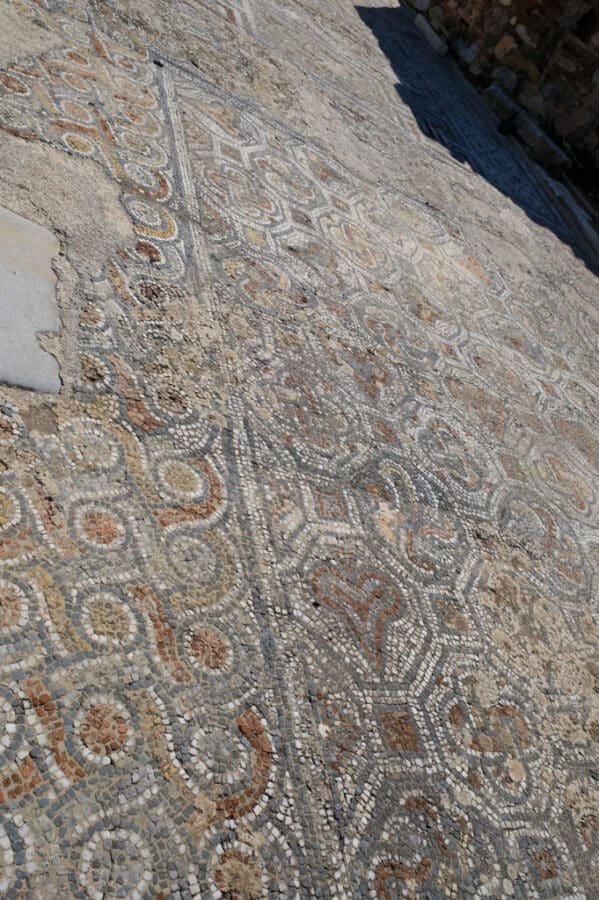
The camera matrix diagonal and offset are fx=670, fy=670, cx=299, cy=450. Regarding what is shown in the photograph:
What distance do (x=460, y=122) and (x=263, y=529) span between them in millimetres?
5999

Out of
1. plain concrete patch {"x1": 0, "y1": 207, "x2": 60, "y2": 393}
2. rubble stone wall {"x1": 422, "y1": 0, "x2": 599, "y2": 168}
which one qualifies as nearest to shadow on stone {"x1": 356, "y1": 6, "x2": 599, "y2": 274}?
rubble stone wall {"x1": 422, "y1": 0, "x2": 599, "y2": 168}

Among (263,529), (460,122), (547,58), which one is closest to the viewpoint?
(263,529)

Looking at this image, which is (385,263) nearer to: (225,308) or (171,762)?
(225,308)

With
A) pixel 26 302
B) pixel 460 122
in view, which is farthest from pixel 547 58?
pixel 26 302

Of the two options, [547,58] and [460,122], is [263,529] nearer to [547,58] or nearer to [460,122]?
[460,122]

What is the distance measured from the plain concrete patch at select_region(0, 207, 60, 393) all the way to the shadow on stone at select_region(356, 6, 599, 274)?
4.53m

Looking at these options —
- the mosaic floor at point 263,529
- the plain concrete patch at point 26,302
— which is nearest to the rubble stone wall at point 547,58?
the mosaic floor at point 263,529

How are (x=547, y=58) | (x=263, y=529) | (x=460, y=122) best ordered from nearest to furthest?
(x=263, y=529) < (x=460, y=122) < (x=547, y=58)

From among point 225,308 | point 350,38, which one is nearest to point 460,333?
point 225,308

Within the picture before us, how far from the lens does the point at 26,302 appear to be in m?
2.05

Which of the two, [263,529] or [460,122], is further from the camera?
[460,122]

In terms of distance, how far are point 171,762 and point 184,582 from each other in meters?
0.46

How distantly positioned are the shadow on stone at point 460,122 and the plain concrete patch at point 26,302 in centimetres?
453

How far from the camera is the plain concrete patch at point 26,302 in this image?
190cm
